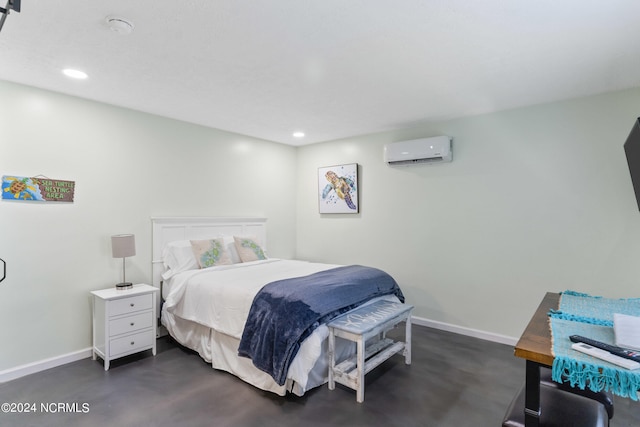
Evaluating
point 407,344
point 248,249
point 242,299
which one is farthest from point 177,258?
point 407,344

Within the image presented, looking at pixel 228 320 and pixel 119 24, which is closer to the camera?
pixel 119 24

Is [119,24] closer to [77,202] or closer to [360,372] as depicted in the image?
[77,202]

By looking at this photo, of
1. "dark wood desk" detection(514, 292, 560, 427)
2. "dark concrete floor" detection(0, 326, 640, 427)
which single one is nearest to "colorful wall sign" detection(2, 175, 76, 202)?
"dark concrete floor" detection(0, 326, 640, 427)

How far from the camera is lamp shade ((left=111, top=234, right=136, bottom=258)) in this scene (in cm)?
315

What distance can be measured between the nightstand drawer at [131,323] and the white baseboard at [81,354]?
0.54 metres

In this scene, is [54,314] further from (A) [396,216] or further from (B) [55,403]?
(A) [396,216]

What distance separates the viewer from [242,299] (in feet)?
9.03

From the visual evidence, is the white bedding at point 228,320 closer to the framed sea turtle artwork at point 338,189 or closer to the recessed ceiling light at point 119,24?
the framed sea turtle artwork at point 338,189

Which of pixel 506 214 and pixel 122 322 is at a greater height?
pixel 506 214

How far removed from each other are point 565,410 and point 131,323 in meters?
3.25

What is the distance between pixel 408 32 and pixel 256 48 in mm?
1002

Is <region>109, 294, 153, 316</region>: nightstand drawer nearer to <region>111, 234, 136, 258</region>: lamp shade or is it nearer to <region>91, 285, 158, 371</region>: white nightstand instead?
<region>91, 285, 158, 371</region>: white nightstand

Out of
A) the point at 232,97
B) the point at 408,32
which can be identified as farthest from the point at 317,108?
the point at 408,32

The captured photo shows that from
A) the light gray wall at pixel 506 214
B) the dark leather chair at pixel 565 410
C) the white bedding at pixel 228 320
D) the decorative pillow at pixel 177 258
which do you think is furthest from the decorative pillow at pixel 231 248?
the dark leather chair at pixel 565 410
